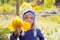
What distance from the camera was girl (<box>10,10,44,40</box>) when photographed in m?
1.39

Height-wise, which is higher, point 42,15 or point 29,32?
point 42,15

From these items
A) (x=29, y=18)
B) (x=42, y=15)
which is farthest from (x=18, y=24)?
(x=42, y=15)

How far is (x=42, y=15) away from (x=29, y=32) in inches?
6.6

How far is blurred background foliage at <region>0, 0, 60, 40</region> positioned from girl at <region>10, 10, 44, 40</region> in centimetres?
6

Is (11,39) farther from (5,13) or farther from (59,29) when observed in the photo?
(59,29)

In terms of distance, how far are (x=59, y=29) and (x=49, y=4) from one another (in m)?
0.20

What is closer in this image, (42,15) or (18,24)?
(18,24)

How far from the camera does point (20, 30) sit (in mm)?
1387

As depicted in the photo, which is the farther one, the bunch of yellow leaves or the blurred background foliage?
the blurred background foliage

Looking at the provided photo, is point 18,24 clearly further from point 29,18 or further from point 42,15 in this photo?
point 42,15

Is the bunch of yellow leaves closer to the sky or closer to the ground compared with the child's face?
closer to the ground

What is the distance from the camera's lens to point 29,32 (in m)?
1.43

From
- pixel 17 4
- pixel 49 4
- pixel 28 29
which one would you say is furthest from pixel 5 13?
pixel 49 4

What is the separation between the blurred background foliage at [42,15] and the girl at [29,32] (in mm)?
59
